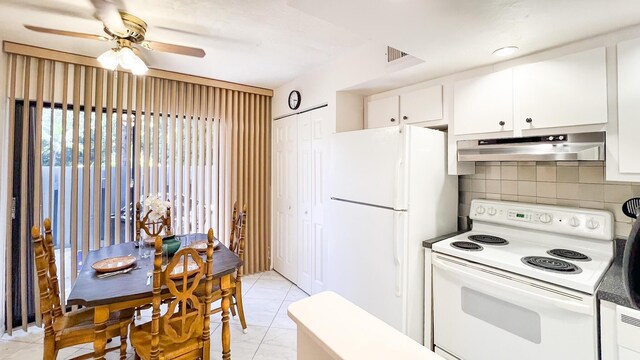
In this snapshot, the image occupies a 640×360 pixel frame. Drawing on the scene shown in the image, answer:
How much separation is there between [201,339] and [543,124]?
2481 mm

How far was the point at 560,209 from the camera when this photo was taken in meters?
1.84

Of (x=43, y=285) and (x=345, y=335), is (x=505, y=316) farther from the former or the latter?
(x=43, y=285)

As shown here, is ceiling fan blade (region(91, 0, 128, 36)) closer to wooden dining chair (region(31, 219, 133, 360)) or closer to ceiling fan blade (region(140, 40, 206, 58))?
ceiling fan blade (region(140, 40, 206, 58))

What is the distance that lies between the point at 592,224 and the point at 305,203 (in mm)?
2359

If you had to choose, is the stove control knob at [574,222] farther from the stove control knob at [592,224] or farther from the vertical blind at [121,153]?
the vertical blind at [121,153]

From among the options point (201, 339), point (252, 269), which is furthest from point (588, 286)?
point (252, 269)

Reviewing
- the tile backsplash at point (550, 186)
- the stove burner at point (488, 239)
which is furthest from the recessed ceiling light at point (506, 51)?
the stove burner at point (488, 239)

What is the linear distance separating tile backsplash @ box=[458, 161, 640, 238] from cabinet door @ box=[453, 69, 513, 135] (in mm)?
424

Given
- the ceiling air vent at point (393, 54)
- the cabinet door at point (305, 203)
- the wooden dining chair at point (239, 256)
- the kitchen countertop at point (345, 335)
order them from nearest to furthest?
1. the kitchen countertop at point (345, 335)
2. the ceiling air vent at point (393, 54)
3. the wooden dining chair at point (239, 256)
4. the cabinet door at point (305, 203)

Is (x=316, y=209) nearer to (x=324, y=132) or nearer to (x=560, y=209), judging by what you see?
(x=324, y=132)

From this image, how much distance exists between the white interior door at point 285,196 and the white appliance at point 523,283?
1865 mm

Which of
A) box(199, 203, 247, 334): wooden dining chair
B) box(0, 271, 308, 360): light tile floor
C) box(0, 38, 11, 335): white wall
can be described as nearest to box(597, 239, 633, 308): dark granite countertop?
box(0, 271, 308, 360): light tile floor

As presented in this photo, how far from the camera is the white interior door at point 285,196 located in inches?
133

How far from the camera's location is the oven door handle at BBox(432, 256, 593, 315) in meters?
1.32
